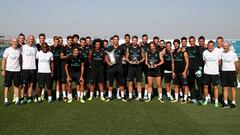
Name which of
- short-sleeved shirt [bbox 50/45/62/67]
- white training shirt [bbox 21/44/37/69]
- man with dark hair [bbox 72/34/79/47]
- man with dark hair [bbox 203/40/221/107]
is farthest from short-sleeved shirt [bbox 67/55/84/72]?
man with dark hair [bbox 203/40/221/107]

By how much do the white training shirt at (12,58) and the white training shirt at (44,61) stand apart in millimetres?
619

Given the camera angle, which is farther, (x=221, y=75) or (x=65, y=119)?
(x=221, y=75)

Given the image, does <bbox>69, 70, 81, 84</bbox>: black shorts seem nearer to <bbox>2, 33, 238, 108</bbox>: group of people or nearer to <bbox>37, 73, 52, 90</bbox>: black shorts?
<bbox>2, 33, 238, 108</bbox>: group of people

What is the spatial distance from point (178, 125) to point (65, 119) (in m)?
2.62

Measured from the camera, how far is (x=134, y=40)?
8.13 meters

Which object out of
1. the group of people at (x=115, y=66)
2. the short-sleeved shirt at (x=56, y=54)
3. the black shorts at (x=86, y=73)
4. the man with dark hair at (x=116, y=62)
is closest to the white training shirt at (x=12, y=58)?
the group of people at (x=115, y=66)

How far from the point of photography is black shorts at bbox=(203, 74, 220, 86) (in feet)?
24.5

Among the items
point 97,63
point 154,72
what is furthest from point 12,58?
point 154,72

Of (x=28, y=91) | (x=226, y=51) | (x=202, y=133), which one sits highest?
(x=226, y=51)

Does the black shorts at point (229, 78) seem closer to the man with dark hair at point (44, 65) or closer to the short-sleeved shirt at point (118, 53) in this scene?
the short-sleeved shirt at point (118, 53)

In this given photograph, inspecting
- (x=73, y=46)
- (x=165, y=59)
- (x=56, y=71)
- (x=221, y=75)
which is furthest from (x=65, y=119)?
(x=221, y=75)

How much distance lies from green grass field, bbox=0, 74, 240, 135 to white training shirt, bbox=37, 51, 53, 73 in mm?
1053

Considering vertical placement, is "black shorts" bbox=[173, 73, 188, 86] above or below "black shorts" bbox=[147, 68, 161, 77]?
below

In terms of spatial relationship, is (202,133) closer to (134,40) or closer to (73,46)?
(134,40)
